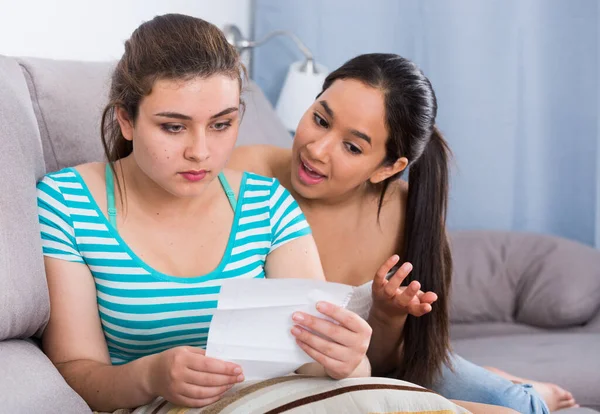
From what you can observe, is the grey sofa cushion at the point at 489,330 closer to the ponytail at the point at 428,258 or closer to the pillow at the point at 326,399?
the ponytail at the point at 428,258

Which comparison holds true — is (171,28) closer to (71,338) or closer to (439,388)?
(71,338)

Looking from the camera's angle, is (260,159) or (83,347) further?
(260,159)

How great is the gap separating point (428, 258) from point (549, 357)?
66 centimetres

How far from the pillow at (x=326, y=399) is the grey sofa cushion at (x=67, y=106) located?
1.91ft

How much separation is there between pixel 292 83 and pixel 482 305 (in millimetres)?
977

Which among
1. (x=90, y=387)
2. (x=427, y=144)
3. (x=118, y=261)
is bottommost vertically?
(x=90, y=387)

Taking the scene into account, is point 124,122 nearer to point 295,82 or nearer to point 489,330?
point 489,330

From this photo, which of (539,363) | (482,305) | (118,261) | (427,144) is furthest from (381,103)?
(482,305)

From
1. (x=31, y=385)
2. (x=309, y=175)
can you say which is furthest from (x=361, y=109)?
(x=31, y=385)

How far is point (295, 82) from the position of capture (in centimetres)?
293

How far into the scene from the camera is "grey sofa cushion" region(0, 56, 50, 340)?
3.77ft

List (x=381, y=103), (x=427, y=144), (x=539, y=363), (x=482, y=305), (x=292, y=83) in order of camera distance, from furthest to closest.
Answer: (x=292, y=83) → (x=482, y=305) → (x=539, y=363) → (x=427, y=144) → (x=381, y=103)

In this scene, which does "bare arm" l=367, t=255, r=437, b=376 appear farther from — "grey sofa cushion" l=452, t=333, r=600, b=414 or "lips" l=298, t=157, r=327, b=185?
"grey sofa cushion" l=452, t=333, r=600, b=414

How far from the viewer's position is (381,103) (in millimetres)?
1643
